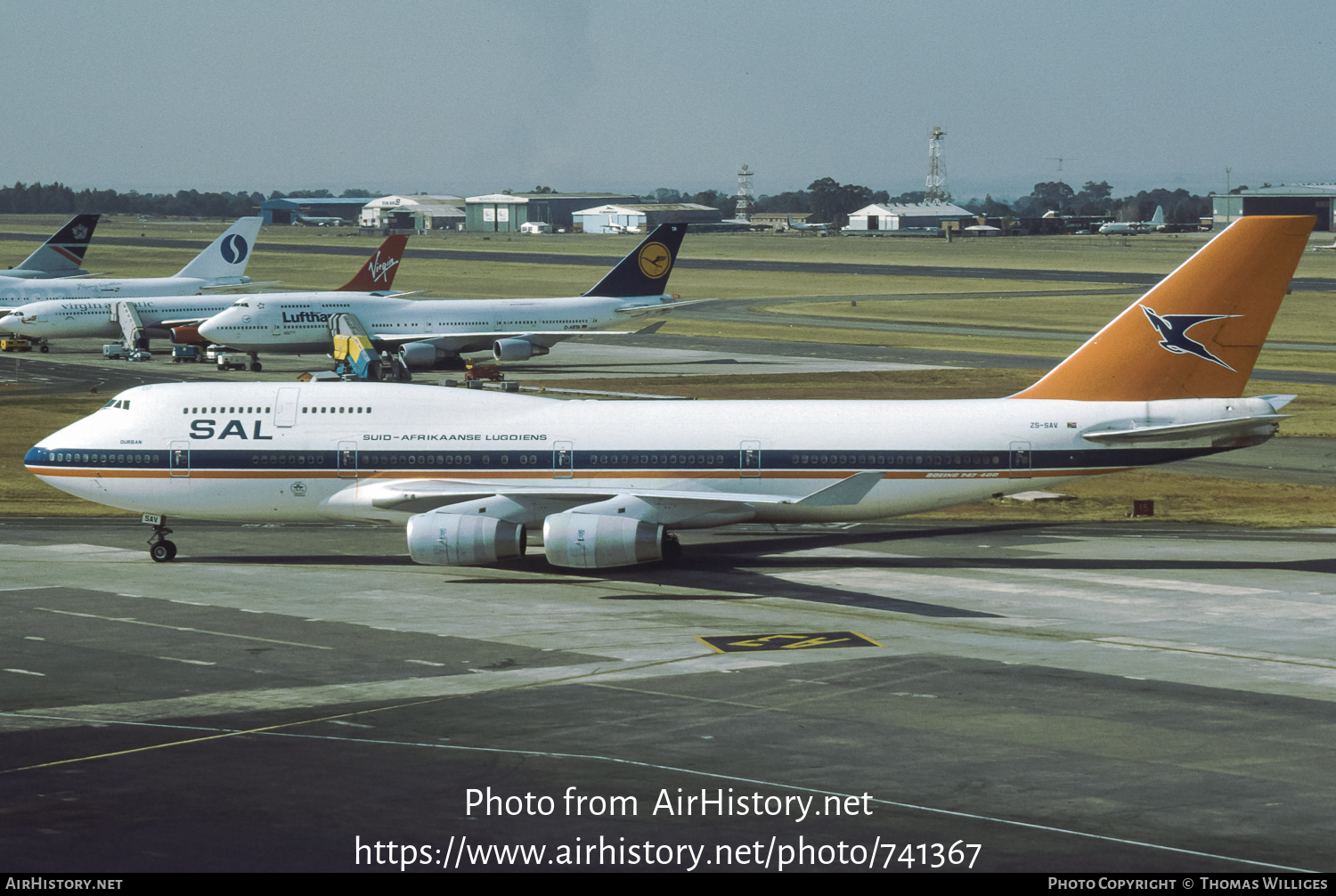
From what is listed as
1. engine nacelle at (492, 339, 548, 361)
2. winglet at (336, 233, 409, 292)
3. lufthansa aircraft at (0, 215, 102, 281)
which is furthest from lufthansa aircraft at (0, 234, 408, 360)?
lufthansa aircraft at (0, 215, 102, 281)

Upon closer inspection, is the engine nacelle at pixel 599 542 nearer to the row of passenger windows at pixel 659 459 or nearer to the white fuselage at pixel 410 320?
the row of passenger windows at pixel 659 459

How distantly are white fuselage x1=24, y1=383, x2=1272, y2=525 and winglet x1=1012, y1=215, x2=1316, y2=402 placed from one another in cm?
73

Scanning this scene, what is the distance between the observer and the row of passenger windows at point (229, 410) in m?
46.2

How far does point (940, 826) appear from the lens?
→ 22.3 meters

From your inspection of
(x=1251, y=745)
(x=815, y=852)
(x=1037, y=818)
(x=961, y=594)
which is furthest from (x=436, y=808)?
(x=961, y=594)

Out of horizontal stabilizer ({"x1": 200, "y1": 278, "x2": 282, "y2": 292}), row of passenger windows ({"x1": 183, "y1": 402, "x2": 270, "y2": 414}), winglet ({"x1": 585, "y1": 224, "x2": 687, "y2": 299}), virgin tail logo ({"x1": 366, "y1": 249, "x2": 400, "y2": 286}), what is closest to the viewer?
row of passenger windows ({"x1": 183, "y1": 402, "x2": 270, "y2": 414})

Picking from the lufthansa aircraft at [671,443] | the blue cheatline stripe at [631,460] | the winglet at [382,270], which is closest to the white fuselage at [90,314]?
the winglet at [382,270]

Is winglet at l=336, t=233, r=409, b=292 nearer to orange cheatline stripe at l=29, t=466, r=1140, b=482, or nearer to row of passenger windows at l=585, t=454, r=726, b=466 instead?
orange cheatline stripe at l=29, t=466, r=1140, b=482

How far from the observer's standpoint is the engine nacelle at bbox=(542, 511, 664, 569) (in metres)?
41.9

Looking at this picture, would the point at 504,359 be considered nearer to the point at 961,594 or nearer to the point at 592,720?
the point at 961,594

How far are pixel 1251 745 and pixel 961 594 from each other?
14.9m

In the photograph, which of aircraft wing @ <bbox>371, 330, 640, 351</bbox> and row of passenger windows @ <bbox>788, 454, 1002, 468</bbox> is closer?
row of passenger windows @ <bbox>788, 454, 1002, 468</bbox>

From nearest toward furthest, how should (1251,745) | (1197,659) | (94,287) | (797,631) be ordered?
(1251,745), (1197,659), (797,631), (94,287)

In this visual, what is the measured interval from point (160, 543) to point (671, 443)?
52.7 ft
